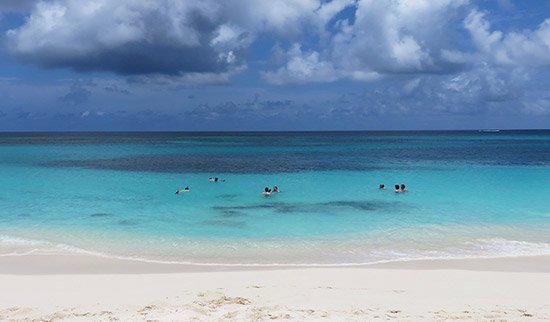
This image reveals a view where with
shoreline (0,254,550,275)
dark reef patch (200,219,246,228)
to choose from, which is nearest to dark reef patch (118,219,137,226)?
dark reef patch (200,219,246,228)

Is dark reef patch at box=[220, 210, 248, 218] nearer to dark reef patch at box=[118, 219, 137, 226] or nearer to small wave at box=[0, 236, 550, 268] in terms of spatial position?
dark reef patch at box=[118, 219, 137, 226]

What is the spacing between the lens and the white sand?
939 centimetres

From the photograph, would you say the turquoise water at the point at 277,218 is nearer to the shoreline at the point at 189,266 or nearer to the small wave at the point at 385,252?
the small wave at the point at 385,252

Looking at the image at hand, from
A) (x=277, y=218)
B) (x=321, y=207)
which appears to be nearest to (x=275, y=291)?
(x=277, y=218)

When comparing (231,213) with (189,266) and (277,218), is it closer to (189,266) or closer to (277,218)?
(277,218)

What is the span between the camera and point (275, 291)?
36.0ft

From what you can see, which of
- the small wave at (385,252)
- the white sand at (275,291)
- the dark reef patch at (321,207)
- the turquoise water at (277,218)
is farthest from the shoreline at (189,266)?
the dark reef patch at (321,207)

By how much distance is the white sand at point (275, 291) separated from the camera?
9.39m

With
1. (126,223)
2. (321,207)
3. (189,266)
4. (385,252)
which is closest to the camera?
(189,266)

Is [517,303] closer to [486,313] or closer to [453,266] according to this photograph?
[486,313]

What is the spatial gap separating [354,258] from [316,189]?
1601 cm

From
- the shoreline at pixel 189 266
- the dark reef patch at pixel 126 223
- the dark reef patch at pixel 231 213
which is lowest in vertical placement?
the shoreline at pixel 189 266

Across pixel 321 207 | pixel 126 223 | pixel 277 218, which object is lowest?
pixel 126 223

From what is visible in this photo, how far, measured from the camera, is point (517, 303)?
33.5ft
